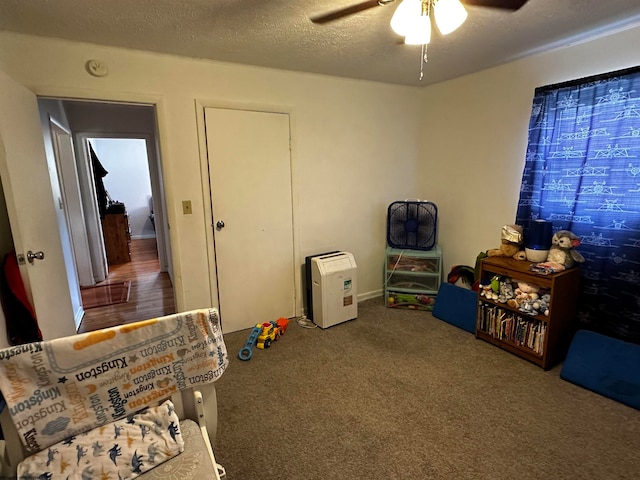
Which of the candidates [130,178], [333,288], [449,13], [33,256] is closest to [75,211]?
[33,256]

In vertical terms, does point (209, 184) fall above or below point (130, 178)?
below

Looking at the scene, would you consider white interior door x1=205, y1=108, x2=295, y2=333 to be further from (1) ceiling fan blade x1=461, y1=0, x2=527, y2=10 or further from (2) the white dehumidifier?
(1) ceiling fan blade x1=461, y1=0, x2=527, y2=10

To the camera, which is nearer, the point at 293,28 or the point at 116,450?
the point at 116,450

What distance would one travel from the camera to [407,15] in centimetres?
141

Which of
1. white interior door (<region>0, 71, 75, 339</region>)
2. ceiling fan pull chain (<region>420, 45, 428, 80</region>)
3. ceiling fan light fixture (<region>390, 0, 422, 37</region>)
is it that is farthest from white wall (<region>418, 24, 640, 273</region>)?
white interior door (<region>0, 71, 75, 339</region>)

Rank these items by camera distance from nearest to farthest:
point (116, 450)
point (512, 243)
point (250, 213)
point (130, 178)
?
1. point (116, 450)
2. point (512, 243)
3. point (250, 213)
4. point (130, 178)

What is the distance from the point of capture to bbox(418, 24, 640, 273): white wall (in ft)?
7.50

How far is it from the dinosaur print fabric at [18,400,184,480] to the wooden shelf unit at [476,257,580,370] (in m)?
2.22

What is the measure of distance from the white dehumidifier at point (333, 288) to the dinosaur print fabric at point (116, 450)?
1.82 meters

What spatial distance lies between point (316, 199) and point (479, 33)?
1.71 meters

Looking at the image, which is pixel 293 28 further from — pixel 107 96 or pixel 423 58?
pixel 107 96

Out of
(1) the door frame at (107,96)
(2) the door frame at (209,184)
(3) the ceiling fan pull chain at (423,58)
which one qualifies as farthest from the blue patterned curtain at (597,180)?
(1) the door frame at (107,96)

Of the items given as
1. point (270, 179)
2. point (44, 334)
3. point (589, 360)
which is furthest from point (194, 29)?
point (589, 360)

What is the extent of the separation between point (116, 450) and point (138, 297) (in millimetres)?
3145
